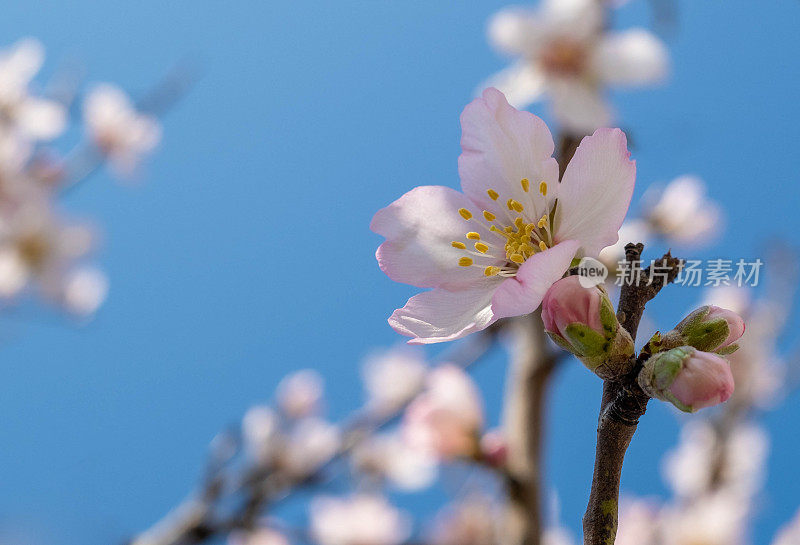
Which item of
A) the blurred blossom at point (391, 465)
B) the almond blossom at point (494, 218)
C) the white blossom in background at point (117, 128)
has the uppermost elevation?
the white blossom in background at point (117, 128)

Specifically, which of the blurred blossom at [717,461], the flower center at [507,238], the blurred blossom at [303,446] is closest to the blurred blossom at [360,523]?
the blurred blossom at [303,446]

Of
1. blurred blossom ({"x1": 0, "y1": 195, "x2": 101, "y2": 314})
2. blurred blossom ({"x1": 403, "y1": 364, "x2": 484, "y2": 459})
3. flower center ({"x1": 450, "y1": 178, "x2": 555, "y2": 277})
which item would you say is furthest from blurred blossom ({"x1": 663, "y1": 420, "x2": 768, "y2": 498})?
blurred blossom ({"x1": 0, "y1": 195, "x2": 101, "y2": 314})

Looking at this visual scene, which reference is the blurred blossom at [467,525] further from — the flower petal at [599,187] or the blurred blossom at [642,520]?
the flower petal at [599,187]

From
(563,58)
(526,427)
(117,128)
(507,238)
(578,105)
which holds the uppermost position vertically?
(117,128)

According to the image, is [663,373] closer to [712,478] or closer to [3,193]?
[712,478]

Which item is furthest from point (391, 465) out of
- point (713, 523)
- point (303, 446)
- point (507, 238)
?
point (507, 238)

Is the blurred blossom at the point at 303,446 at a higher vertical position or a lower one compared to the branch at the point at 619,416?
higher

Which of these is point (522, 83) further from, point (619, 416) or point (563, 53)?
point (619, 416)

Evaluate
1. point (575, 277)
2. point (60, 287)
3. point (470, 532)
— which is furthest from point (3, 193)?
point (575, 277)
